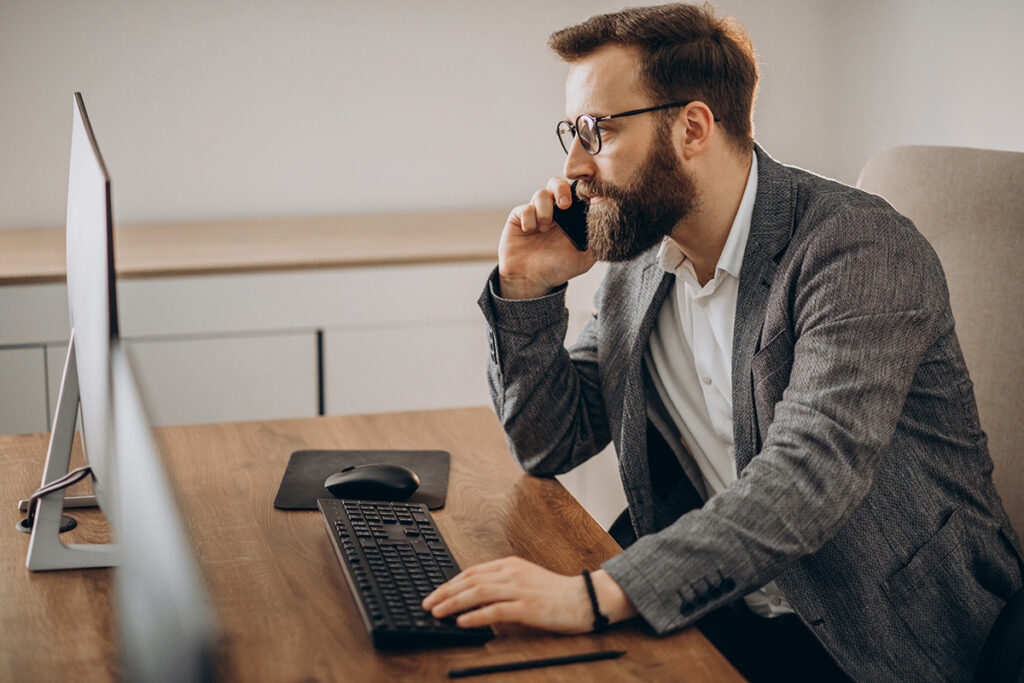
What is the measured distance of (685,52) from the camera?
49.7 inches

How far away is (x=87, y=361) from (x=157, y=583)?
1.51 feet

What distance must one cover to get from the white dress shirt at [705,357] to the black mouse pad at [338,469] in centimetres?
33

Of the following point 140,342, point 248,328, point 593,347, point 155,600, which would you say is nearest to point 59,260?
point 140,342

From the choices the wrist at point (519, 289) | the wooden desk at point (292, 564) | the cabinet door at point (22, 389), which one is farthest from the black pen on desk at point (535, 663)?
the cabinet door at point (22, 389)

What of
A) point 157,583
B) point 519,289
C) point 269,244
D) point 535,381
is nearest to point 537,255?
point 519,289

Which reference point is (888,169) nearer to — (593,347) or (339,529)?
(593,347)

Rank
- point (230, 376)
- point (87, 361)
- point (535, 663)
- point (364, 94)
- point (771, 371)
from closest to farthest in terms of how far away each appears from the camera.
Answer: point (535, 663) → point (87, 361) → point (771, 371) → point (230, 376) → point (364, 94)

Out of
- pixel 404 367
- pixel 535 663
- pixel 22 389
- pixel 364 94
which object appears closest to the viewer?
pixel 535 663

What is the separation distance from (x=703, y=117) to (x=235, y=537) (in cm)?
75

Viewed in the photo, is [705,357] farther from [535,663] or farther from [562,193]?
[535,663]

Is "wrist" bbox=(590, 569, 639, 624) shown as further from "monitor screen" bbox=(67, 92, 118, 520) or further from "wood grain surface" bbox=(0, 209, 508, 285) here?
"wood grain surface" bbox=(0, 209, 508, 285)

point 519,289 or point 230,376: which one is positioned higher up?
point 519,289

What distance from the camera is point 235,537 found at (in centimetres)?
112

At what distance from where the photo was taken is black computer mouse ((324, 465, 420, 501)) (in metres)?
1.22
